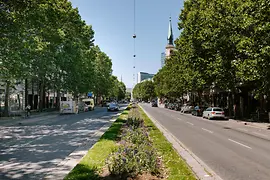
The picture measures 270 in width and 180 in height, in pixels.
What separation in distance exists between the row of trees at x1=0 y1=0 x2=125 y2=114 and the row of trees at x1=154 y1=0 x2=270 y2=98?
46.4 ft

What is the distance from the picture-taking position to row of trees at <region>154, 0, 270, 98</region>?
73.7 ft

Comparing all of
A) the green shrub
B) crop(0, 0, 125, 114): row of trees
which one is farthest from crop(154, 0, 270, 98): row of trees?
the green shrub

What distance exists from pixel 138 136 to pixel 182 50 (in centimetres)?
2613

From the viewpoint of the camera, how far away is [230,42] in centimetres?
2762

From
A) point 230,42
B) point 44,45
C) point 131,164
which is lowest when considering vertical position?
point 131,164

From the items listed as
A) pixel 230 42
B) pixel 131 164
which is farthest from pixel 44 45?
pixel 131 164

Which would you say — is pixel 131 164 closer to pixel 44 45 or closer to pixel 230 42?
pixel 44 45

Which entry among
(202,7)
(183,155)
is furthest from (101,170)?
(202,7)

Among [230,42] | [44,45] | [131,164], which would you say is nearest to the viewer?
[131,164]

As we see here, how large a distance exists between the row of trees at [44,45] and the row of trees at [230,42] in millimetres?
14155

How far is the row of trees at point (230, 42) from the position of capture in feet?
73.7

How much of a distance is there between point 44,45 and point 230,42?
17585 mm

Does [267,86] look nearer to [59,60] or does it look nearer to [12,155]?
[12,155]

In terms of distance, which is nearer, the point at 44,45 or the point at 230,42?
the point at 44,45
